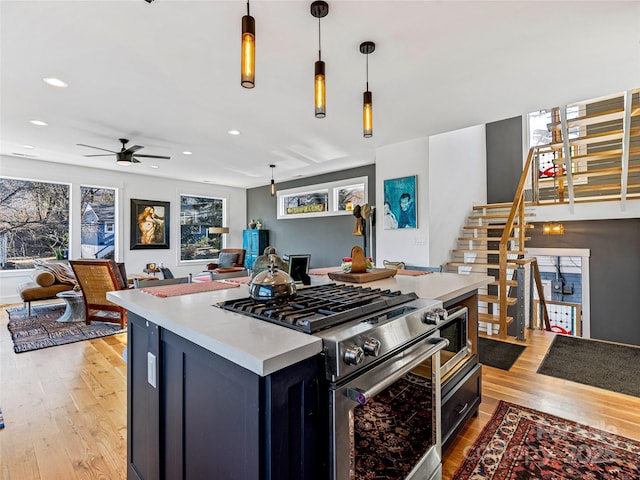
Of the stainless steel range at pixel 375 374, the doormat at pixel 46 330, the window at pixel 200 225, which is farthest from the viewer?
the window at pixel 200 225

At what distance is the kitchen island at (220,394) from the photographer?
0.82 meters

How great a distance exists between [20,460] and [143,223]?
19.7 ft

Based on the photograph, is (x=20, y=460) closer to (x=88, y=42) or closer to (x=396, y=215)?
(x=88, y=42)

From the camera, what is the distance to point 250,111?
3.49 meters

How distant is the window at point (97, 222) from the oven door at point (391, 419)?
7207 mm

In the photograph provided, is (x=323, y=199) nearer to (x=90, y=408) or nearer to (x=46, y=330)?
(x=46, y=330)

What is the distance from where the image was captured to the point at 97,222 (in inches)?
259

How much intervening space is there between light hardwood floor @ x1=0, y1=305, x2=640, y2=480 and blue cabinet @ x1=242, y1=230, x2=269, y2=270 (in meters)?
4.74

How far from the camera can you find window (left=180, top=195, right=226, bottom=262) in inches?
312

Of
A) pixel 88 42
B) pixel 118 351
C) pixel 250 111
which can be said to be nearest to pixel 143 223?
pixel 118 351

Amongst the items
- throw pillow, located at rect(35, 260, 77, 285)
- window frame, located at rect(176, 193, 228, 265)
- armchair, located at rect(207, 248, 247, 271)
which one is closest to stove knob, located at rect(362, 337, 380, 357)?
throw pillow, located at rect(35, 260, 77, 285)

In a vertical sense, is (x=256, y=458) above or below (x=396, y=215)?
below

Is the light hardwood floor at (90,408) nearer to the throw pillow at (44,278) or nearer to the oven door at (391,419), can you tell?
the oven door at (391,419)

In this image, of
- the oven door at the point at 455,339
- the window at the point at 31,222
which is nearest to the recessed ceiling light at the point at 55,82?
the oven door at the point at 455,339
